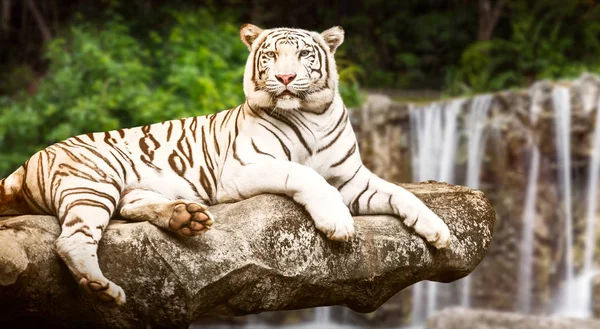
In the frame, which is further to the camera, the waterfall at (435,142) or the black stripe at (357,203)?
the waterfall at (435,142)

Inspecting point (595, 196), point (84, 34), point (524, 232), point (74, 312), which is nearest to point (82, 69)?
point (84, 34)

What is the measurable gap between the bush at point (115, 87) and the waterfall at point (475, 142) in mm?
2196

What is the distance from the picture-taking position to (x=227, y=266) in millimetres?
3719

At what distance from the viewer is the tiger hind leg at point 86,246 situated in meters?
3.44

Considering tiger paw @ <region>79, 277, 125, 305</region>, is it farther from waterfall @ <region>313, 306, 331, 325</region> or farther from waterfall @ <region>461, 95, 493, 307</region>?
waterfall @ <region>461, 95, 493, 307</region>

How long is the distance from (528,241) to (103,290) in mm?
9046

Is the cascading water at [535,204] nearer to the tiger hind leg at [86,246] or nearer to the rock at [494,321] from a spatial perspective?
Answer: the rock at [494,321]

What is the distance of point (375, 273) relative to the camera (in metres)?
4.07

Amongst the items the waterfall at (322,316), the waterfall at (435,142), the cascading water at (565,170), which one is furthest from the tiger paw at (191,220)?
the waterfall at (435,142)

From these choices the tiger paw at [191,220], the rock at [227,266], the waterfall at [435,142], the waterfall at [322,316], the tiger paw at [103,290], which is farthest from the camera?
the waterfall at [435,142]

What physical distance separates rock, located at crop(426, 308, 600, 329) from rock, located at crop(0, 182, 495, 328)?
228 inches

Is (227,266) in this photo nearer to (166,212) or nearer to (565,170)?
(166,212)

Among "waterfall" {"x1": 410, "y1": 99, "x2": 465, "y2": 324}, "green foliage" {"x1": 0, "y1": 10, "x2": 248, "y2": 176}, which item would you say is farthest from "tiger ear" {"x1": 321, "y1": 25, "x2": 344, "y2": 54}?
"waterfall" {"x1": 410, "y1": 99, "x2": 465, "y2": 324}

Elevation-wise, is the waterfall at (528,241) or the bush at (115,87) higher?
the bush at (115,87)
